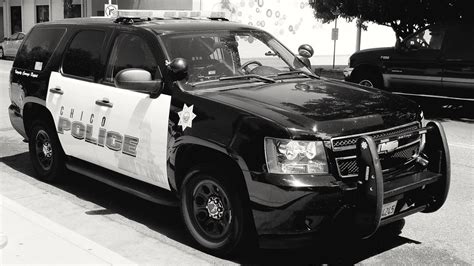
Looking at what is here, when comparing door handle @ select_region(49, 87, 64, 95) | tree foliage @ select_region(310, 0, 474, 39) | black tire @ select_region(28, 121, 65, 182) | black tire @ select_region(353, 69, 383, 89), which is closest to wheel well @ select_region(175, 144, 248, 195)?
door handle @ select_region(49, 87, 64, 95)

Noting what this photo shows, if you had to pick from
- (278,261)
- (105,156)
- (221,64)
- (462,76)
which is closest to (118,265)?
(278,261)

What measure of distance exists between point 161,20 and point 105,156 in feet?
4.74

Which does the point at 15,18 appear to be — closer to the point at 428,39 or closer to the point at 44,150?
the point at 428,39

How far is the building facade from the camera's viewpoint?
1243 inches

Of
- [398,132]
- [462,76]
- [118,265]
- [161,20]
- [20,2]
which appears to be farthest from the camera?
[20,2]

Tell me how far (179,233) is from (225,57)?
1629mm

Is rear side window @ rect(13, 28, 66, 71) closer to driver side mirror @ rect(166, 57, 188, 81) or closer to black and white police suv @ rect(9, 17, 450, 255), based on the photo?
black and white police suv @ rect(9, 17, 450, 255)

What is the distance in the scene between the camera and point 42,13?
137 feet

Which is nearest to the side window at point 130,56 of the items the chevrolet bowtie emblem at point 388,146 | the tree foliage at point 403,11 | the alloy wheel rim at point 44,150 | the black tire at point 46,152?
the black tire at point 46,152

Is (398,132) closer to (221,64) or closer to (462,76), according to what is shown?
(221,64)

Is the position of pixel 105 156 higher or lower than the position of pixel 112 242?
higher

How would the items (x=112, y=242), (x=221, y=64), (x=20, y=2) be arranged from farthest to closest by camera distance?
(x=20, y=2) < (x=221, y=64) < (x=112, y=242)

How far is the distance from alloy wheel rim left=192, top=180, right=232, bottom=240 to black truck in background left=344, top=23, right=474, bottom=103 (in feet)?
31.2

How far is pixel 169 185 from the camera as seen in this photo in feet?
17.4
